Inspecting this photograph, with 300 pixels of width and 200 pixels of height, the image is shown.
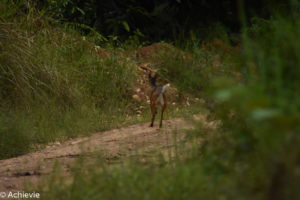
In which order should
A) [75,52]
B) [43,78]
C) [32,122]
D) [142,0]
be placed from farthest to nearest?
1. [142,0]
2. [75,52]
3. [43,78]
4. [32,122]

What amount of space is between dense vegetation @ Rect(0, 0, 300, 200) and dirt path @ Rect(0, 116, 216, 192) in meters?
0.43

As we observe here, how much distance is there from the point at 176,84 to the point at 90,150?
133 inches

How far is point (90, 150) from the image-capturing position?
447 cm

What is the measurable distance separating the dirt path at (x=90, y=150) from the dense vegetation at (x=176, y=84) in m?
0.43

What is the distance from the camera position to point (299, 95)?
2574 millimetres

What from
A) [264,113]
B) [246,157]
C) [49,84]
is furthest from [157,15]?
[264,113]

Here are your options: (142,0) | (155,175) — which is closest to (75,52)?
(142,0)

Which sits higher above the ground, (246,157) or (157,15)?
(157,15)

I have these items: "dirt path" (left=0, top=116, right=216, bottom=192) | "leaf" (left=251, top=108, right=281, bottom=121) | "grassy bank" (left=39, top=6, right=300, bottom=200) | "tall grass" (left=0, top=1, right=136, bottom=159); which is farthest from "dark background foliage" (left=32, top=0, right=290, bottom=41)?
"leaf" (left=251, top=108, right=281, bottom=121)

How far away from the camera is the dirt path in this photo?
15.3 feet

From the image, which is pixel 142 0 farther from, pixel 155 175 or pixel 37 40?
pixel 155 175

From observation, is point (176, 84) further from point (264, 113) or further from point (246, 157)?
point (264, 113)

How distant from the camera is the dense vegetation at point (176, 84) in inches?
99.1

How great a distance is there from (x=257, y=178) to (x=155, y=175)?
2.12 feet
